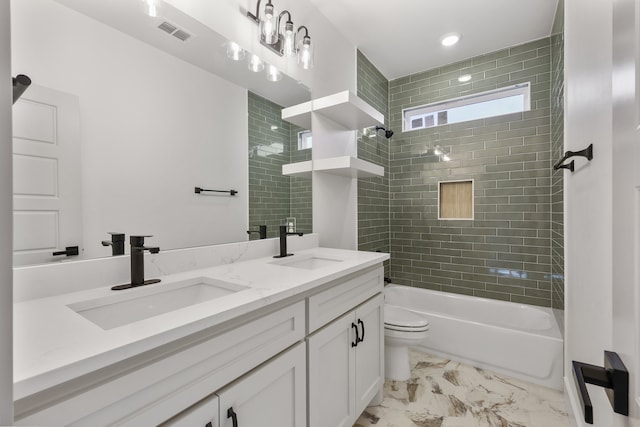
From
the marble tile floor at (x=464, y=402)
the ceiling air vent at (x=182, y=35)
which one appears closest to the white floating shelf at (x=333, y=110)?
the ceiling air vent at (x=182, y=35)

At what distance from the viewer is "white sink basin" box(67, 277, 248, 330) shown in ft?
3.03

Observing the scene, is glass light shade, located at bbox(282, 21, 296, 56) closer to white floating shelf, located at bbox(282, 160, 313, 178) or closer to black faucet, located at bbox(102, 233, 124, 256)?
white floating shelf, located at bbox(282, 160, 313, 178)

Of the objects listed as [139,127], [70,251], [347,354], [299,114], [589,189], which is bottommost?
[347,354]

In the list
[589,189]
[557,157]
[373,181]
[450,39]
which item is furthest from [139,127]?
[557,157]

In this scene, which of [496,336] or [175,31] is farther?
[496,336]

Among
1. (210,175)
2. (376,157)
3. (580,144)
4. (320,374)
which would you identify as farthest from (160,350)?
(376,157)

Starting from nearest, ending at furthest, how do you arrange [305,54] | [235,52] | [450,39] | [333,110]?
[235,52], [305,54], [333,110], [450,39]

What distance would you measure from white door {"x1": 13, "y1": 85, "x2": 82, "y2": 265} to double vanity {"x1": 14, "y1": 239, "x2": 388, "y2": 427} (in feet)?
0.62

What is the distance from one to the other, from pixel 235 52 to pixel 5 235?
1.54 m

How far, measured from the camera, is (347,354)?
1.43 meters

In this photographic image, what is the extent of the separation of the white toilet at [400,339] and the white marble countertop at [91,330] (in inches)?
47.0

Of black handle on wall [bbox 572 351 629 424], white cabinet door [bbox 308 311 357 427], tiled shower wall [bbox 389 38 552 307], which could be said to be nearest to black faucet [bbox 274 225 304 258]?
white cabinet door [bbox 308 311 357 427]

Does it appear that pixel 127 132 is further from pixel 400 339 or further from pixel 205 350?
pixel 400 339

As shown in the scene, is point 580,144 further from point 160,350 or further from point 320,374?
→ point 160,350
